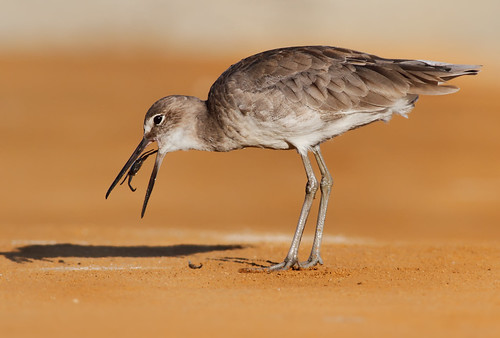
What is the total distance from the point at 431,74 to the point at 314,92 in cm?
145

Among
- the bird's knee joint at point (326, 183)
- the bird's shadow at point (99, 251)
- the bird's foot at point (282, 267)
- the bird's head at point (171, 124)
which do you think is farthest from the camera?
the bird's shadow at point (99, 251)

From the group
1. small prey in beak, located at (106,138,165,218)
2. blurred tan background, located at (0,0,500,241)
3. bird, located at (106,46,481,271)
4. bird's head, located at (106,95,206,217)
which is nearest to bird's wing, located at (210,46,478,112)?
bird, located at (106,46,481,271)

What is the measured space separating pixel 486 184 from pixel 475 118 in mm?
6772

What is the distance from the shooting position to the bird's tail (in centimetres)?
941

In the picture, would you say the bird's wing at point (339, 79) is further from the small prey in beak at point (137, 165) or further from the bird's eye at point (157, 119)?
the small prey in beak at point (137, 165)

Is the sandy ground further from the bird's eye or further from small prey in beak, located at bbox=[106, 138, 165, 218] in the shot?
the bird's eye

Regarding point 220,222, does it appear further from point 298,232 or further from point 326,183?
point 298,232

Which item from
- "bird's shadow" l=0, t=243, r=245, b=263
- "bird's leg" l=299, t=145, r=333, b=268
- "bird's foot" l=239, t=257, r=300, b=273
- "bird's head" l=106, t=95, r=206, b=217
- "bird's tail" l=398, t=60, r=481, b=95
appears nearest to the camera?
"bird's foot" l=239, t=257, r=300, b=273

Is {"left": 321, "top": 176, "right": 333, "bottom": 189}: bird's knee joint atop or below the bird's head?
below

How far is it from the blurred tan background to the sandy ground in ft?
0.27

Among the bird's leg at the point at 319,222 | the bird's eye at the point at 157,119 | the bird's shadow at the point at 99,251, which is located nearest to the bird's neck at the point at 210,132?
the bird's eye at the point at 157,119

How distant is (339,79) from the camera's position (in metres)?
9.36

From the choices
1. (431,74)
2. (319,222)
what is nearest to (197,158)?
(319,222)

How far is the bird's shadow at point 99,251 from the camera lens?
1088 cm
